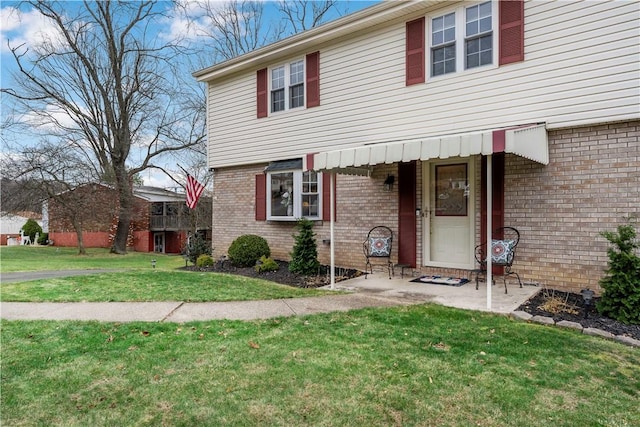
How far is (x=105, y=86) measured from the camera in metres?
20.0

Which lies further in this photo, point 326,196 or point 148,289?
point 326,196

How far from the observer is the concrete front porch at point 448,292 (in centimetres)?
559

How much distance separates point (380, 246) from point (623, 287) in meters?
4.16

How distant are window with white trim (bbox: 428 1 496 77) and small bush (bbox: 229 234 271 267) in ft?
18.7

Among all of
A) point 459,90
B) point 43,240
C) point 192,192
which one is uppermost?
point 459,90

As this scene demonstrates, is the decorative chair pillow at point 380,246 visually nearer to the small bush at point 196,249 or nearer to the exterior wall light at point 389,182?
the exterior wall light at point 389,182

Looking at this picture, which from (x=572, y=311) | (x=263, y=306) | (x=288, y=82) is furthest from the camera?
(x=288, y=82)

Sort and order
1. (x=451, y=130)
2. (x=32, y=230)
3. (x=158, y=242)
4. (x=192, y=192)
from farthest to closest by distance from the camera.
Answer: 1. (x=32, y=230)
2. (x=158, y=242)
3. (x=192, y=192)
4. (x=451, y=130)

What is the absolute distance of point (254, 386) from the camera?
3113mm

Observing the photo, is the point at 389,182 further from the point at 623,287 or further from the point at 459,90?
the point at 623,287

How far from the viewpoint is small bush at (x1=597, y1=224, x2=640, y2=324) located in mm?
4742

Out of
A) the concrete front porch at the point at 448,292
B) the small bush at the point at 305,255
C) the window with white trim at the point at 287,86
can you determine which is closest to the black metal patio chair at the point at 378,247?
the concrete front porch at the point at 448,292

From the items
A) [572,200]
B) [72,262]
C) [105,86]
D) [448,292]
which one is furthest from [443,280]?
[105,86]

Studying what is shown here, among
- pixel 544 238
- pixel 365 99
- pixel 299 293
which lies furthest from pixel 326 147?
pixel 544 238
